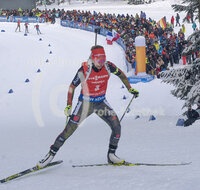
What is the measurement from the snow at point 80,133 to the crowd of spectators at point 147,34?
1.53m

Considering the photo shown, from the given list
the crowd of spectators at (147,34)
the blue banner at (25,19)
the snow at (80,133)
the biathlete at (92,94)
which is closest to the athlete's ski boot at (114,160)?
the biathlete at (92,94)

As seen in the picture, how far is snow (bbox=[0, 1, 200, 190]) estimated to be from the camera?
451cm

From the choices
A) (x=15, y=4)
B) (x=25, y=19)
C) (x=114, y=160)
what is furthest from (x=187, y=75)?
(x=15, y=4)

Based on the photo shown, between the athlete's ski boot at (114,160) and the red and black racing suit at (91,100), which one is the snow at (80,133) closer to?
the athlete's ski boot at (114,160)

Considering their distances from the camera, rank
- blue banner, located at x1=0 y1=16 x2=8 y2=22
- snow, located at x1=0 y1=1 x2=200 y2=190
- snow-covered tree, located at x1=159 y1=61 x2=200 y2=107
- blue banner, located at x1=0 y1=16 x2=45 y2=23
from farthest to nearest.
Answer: blue banner, located at x1=0 y1=16 x2=8 y2=22
blue banner, located at x1=0 y1=16 x2=45 y2=23
snow-covered tree, located at x1=159 y1=61 x2=200 y2=107
snow, located at x1=0 y1=1 x2=200 y2=190

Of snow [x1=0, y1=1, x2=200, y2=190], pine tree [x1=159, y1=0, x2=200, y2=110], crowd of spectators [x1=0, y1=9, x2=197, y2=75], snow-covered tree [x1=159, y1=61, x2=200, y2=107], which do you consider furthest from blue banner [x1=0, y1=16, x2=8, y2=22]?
snow-covered tree [x1=159, y1=61, x2=200, y2=107]

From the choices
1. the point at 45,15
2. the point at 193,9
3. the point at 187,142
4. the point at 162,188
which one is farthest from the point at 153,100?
the point at 45,15

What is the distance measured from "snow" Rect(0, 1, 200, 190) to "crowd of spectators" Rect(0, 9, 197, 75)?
1.53 metres

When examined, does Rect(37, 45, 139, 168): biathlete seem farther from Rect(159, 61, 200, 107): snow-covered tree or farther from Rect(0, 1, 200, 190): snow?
Rect(159, 61, 200, 107): snow-covered tree

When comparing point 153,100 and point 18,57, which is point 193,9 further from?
point 18,57

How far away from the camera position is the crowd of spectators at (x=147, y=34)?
18011mm

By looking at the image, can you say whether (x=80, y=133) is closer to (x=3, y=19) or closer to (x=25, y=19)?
(x=25, y=19)

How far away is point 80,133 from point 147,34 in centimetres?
1489

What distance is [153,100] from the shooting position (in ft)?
46.1
